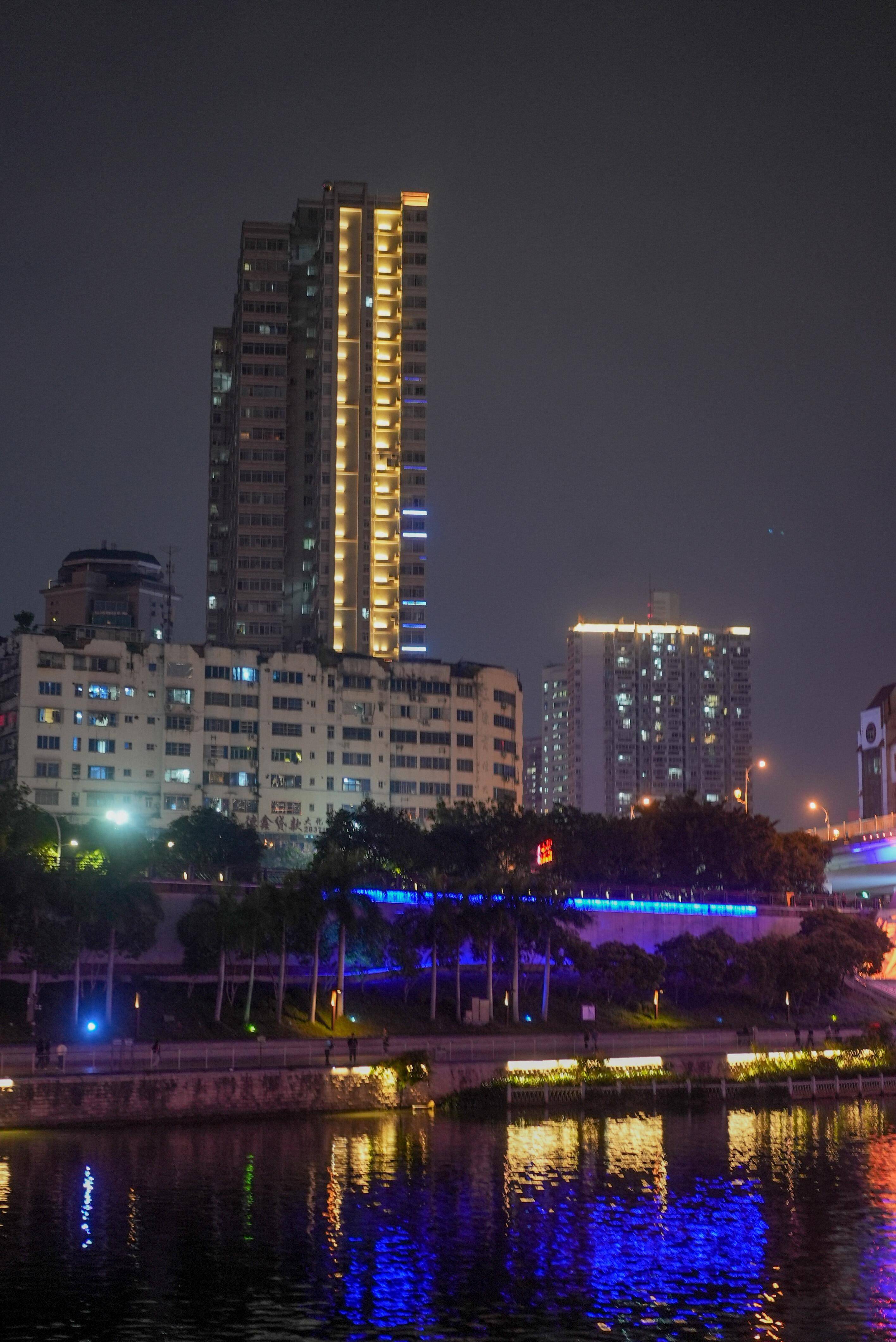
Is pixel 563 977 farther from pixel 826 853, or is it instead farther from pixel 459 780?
pixel 459 780

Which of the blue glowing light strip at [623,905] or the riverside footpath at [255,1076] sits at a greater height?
the blue glowing light strip at [623,905]

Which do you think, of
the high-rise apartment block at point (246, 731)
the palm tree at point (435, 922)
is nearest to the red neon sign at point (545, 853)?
the high-rise apartment block at point (246, 731)

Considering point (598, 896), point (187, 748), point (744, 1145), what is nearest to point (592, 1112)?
point (744, 1145)

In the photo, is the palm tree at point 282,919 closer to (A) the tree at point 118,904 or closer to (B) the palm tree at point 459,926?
(A) the tree at point 118,904

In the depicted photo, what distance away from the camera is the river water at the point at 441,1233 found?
126 ft

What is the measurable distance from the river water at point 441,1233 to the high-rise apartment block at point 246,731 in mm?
93988

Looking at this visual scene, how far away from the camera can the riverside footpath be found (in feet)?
204

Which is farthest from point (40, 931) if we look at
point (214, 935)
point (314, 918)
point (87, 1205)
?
point (87, 1205)

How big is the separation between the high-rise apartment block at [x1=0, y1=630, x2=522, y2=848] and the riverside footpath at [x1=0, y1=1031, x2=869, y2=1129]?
7754 cm

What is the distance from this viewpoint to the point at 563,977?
360ft

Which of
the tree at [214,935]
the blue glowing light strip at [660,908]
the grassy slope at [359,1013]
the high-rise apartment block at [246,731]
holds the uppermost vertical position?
the high-rise apartment block at [246,731]

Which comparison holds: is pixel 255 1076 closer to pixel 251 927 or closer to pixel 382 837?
pixel 251 927

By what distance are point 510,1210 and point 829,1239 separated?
10.0 metres

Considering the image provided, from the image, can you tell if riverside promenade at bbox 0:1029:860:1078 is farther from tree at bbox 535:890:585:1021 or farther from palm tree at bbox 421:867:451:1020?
tree at bbox 535:890:585:1021
